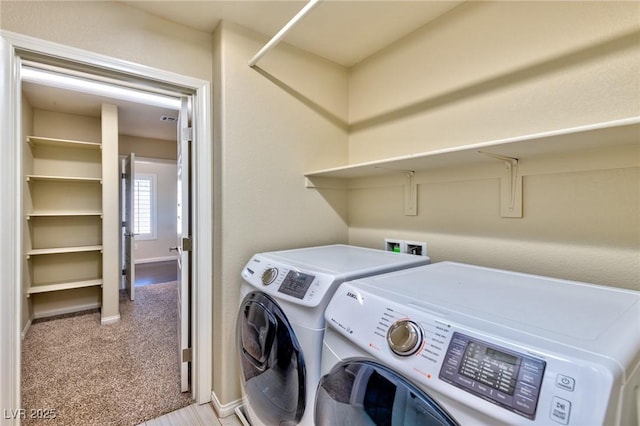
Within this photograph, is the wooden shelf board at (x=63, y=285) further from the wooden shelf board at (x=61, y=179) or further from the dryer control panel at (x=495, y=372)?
the dryer control panel at (x=495, y=372)

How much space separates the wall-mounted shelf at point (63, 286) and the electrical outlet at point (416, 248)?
338 centimetres

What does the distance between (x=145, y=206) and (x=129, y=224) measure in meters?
2.69

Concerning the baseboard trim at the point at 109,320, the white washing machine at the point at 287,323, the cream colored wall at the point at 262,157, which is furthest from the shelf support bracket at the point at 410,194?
the baseboard trim at the point at 109,320

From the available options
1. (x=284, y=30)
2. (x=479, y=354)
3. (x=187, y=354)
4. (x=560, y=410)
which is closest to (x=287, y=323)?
(x=479, y=354)

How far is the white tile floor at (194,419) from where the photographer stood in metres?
1.59

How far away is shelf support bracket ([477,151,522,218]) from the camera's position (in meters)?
1.30

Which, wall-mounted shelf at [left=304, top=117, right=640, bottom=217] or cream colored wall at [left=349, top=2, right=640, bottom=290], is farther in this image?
cream colored wall at [left=349, top=2, right=640, bottom=290]

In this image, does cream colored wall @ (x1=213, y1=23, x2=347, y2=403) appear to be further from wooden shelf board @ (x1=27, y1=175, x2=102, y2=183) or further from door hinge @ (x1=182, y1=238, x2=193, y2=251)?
wooden shelf board @ (x1=27, y1=175, x2=102, y2=183)

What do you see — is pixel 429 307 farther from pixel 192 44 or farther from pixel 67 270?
pixel 67 270

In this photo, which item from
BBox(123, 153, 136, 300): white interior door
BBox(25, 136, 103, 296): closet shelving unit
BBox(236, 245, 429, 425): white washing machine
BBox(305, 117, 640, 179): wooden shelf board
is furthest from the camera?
BBox(123, 153, 136, 300): white interior door

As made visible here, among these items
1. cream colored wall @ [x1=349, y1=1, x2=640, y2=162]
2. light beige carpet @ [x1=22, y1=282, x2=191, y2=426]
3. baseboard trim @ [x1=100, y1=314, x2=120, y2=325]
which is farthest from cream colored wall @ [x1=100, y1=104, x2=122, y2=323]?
cream colored wall @ [x1=349, y1=1, x2=640, y2=162]

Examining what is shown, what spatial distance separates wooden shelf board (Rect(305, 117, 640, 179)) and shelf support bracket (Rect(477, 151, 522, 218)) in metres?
0.07

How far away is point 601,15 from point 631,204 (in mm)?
728

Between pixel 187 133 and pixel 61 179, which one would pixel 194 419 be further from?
pixel 61 179
